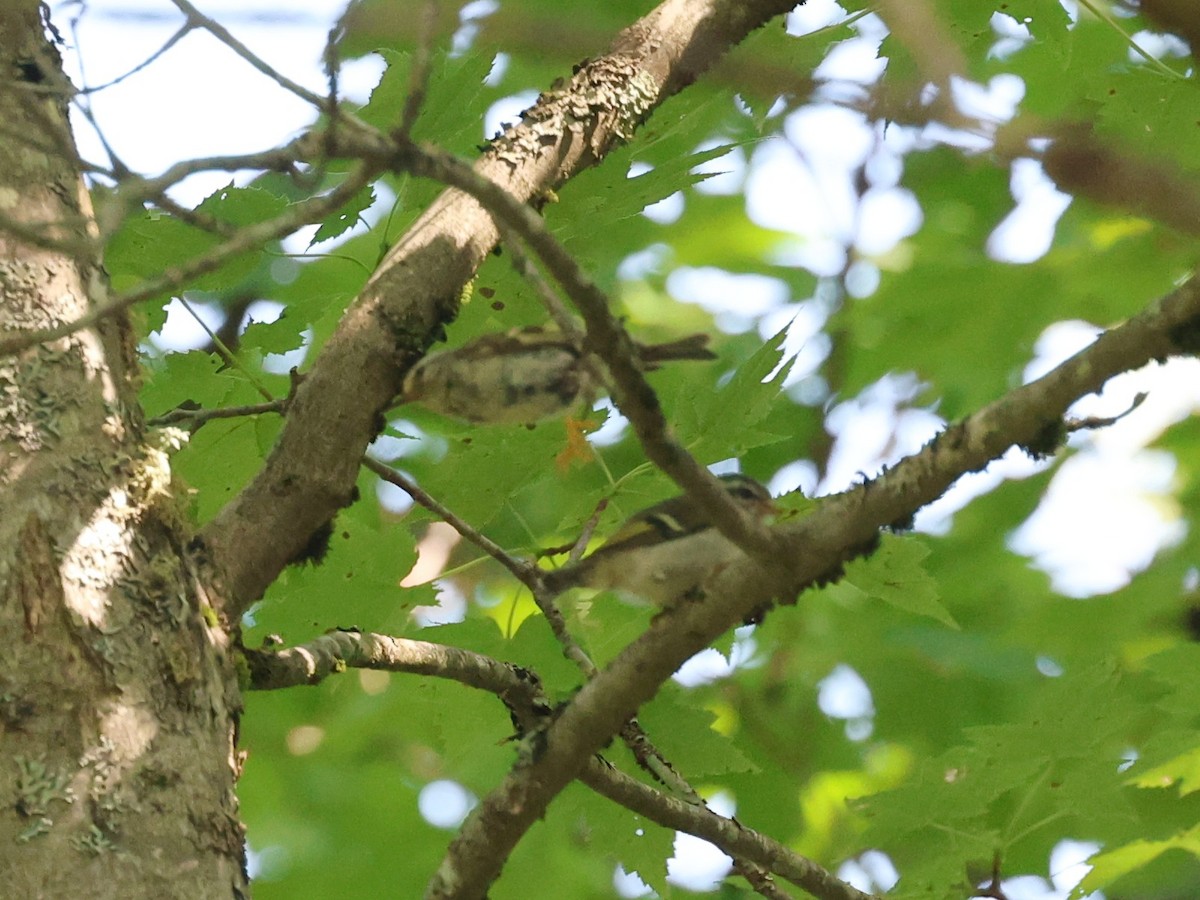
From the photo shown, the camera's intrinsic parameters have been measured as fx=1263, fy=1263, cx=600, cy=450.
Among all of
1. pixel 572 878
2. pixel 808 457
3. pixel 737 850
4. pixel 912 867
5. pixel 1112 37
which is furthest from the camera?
pixel 808 457

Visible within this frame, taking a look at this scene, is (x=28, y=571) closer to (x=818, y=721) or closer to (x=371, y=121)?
(x=371, y=121)

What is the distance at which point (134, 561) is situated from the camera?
92.3 inches

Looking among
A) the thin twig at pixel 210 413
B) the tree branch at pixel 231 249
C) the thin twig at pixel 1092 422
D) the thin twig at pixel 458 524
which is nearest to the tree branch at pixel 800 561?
the thin twig at pixel 1092 422

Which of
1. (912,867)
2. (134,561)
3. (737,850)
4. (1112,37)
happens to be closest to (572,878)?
(912,867)

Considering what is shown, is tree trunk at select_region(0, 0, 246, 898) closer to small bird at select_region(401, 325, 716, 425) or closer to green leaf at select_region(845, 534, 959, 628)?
small bird at select_region(401, 325, 716, 425)

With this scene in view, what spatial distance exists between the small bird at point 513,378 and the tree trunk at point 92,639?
791 mm

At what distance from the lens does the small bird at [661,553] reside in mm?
3311

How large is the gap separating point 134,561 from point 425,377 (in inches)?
33.7

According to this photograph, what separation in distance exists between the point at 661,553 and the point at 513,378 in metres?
0.61

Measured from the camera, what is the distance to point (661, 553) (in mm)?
3350

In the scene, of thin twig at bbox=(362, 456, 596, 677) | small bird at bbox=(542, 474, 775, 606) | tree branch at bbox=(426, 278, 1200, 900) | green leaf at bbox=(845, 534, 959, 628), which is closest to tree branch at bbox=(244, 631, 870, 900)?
thin twig at bbox=(362, 456, 596, 677)

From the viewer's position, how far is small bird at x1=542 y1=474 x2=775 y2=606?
10.9 feet

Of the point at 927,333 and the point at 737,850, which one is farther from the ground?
the point at 927,333

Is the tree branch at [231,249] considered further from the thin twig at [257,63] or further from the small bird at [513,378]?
the small bird at [513,378]
